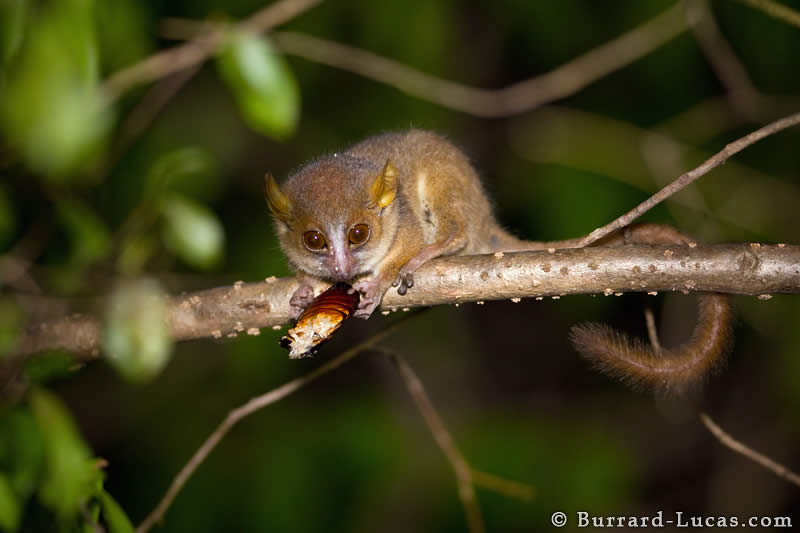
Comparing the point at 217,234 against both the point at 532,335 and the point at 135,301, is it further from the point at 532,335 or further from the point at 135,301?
the point at 532,335

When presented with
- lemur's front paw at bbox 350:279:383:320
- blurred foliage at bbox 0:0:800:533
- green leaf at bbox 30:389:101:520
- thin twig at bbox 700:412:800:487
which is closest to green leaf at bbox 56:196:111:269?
green leaf at bbox 30:389:101:520

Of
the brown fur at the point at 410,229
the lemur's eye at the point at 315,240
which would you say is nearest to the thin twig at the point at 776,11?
the brown fur at the point at 410,229

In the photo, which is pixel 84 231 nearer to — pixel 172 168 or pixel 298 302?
pixel 172 168

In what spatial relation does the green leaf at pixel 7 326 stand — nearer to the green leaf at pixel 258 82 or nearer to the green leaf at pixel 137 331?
the green leaf at pixel 137 331

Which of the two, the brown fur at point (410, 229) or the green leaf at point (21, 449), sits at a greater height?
the brown fur at point (410, 229)

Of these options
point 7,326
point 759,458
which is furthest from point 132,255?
point 759,458
